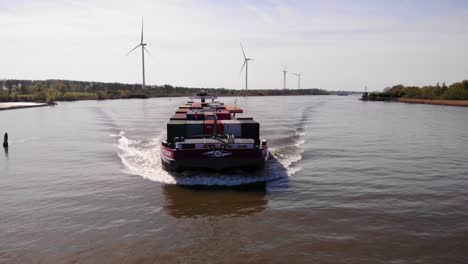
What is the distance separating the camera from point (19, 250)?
12867mm

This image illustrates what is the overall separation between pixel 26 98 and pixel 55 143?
401 ft

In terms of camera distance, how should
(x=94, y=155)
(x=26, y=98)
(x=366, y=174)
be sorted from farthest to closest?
(x=26, y=98) → (x=94, y=155) → (x=366, y=174)

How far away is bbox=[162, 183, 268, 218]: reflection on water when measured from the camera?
1673 cm

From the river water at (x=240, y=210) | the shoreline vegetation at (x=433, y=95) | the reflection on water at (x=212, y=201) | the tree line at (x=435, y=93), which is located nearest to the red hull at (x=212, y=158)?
the river water at (x=240, y=210)

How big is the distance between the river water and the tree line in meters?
113

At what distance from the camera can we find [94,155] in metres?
30.7

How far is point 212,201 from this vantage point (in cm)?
1809

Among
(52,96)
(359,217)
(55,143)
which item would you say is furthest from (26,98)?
(359,217)

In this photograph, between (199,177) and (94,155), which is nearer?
(199,177)

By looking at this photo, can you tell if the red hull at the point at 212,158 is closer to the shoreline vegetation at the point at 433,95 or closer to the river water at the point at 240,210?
the river water at the point at 240,210

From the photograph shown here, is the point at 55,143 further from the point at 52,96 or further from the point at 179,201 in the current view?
the point at 52,96

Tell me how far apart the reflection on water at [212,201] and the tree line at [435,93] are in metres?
128

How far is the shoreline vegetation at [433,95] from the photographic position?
126m

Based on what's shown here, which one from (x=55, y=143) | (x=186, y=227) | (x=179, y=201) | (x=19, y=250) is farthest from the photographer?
(x=55, y=143)
